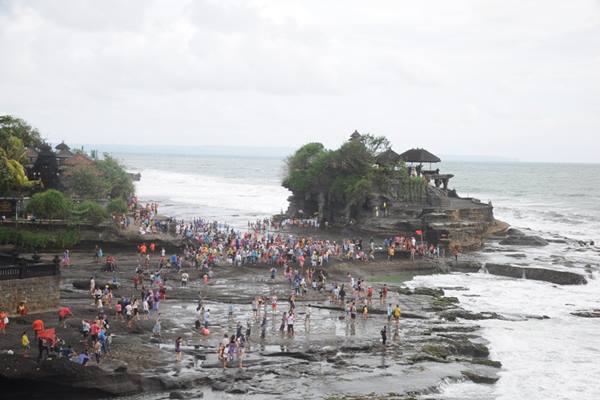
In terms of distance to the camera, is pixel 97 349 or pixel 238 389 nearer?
pixel 238 389

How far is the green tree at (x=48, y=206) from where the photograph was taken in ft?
143

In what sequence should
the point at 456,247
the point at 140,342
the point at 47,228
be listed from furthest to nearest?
the point at 456,247 < the point at 47,228 < the point at 140,342

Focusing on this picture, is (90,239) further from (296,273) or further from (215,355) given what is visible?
(215,355)

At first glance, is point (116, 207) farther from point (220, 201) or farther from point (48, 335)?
point (220, 201)

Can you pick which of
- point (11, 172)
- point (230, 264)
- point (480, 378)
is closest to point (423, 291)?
point (230, 264)

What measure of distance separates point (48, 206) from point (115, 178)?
21223 mm

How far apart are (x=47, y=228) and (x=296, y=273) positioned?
16.9 metres

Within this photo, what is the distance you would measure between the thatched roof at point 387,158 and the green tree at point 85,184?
25539 mm

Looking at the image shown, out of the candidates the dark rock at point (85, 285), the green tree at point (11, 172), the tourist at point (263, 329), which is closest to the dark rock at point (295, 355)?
the tourist at point (263, 329)

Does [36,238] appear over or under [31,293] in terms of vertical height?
over

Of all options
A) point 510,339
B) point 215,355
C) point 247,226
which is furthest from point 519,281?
point 247,226

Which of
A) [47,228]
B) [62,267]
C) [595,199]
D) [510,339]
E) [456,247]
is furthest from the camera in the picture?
[595,199]

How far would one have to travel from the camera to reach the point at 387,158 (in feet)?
212

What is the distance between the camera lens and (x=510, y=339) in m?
30.1
